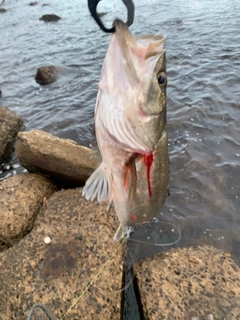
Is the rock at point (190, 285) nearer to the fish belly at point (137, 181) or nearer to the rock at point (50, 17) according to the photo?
the fish belly at point (137, 181)

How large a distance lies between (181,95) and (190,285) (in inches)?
247

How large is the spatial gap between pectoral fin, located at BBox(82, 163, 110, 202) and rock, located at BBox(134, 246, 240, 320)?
1.41 m

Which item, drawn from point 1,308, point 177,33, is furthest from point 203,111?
point 177,33

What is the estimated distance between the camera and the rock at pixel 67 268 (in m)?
3.18

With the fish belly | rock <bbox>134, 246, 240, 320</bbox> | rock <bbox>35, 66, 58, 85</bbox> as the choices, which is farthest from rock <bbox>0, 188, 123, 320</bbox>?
rock <bbox>35, 66, 58, 85</bbox>

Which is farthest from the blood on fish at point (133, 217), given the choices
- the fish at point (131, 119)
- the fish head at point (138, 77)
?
the fish head at point (138, 77)

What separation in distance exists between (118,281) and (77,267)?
1.60 ft

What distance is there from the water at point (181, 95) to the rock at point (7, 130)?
1.28 feet

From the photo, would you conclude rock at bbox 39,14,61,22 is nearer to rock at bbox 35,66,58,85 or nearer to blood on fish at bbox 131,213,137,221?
rock at bbox 35,66,58,85

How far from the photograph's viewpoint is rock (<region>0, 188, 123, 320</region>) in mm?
3182

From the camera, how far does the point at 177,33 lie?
45.4ft

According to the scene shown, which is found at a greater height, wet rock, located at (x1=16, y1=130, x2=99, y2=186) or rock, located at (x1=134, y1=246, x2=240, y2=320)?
wet rock, located at (x1=16, y1=130, x2=99, y2=186)

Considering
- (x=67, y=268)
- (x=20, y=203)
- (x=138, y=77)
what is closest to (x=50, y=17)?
(x=20, y=203)

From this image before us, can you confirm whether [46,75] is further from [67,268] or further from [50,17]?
[50,17]
